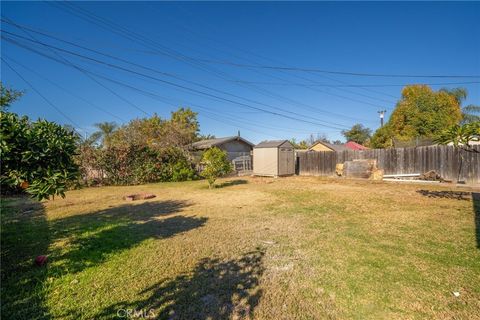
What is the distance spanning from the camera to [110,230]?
5301 millimetres

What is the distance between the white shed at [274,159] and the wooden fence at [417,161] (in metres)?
1.79

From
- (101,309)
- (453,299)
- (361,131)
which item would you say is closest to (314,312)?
(453,299)

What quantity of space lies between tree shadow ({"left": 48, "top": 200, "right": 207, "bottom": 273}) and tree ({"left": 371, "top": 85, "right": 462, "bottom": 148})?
69.1 ft

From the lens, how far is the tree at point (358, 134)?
4841 cm

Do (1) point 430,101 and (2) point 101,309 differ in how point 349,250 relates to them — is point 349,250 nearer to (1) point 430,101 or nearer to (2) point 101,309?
(2) point 101,309

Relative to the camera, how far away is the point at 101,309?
258 centimetres

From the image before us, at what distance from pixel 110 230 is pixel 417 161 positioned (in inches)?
591

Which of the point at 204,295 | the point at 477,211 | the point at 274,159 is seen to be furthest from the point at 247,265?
the point at 274,159

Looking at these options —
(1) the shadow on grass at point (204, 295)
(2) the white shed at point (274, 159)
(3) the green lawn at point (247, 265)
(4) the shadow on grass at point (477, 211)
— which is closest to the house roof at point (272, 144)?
(2) the white shed at point (274, 159)

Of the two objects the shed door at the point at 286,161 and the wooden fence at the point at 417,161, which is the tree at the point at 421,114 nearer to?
the wooden fence at the point at 417,161

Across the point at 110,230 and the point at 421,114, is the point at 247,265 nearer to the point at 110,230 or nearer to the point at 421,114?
the point at 110,230

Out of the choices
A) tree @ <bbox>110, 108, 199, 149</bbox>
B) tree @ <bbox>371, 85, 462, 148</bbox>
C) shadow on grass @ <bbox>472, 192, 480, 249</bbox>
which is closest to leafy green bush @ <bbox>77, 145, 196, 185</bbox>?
tree @ <bbox>110, 108, 199, 149</bbox>

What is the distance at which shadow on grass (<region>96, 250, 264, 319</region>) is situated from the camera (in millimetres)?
2506

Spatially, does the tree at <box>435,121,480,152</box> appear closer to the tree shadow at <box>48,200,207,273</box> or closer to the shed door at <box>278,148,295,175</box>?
the tree shadow at <box>48,200,207,273</box>
